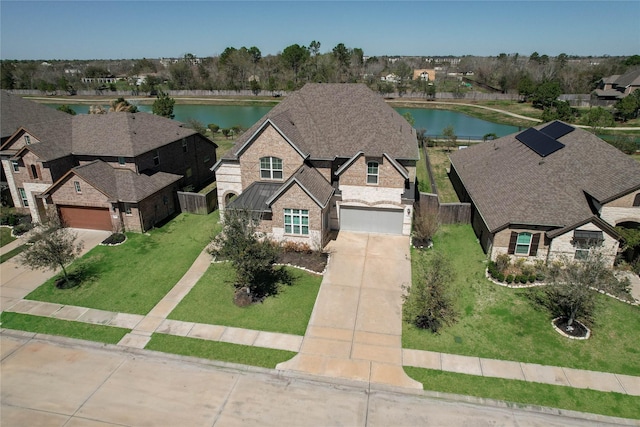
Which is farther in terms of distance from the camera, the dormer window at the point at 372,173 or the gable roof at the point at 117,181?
the gable roof at the point at 117,181

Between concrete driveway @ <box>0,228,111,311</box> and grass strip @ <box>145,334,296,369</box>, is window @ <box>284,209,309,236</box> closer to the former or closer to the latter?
grass strip @ <box>145,334,296,369</box>

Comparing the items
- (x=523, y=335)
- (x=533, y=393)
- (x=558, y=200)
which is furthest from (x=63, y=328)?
(x=558, y=200)

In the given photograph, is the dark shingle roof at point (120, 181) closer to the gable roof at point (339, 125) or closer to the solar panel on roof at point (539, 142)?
the gable roof at point (339, 125)

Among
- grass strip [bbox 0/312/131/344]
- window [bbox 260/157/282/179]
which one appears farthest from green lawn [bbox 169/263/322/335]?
window [bbox 260/157/282/179]

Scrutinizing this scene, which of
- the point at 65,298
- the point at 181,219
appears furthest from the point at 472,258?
the point at 65,298

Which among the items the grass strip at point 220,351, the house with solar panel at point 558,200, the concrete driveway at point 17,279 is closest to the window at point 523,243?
the house with solar panel at point 558,200

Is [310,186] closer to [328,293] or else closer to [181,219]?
[328,293]

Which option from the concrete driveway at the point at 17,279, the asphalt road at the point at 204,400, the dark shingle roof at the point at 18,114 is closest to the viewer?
the asphalt road at the point at 204,400
